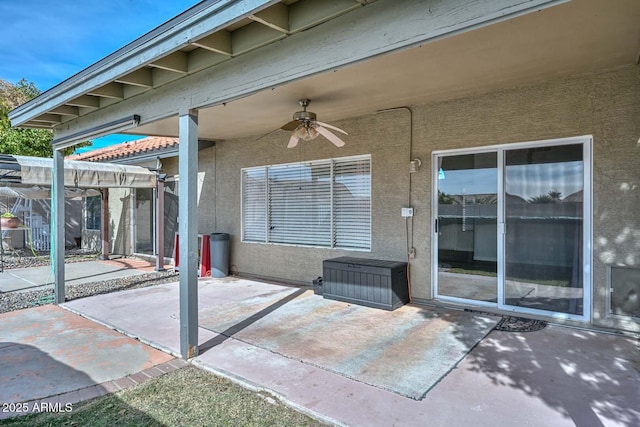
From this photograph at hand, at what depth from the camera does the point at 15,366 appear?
3791 mm

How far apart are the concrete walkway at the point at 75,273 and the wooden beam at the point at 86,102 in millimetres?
4163

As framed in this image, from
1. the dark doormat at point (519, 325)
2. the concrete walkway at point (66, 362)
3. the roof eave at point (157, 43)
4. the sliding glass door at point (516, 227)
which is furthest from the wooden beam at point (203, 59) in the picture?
the dark doormat at point (519, 325)

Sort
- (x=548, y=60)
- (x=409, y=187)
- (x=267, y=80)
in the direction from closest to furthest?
(x=267, y=80) < (x=548, y=60) < (x=409, y=187)

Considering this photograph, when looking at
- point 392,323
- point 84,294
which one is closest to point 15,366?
point 84,294

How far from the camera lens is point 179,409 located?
2.96 m

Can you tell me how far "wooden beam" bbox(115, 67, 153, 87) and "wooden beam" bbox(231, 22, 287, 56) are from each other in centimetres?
154

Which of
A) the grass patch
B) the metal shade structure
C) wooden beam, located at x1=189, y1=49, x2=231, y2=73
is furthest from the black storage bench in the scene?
the metal shade structure

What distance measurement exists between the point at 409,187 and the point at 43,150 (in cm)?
1080

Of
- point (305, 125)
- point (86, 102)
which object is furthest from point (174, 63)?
point (86, 102)

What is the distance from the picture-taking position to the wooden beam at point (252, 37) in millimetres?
3387

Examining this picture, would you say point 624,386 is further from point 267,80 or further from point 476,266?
point 267,80

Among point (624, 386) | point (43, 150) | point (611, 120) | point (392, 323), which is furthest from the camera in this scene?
point (43, 150)

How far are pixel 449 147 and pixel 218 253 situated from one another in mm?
5469

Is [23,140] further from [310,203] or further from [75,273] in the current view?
[310,203]
